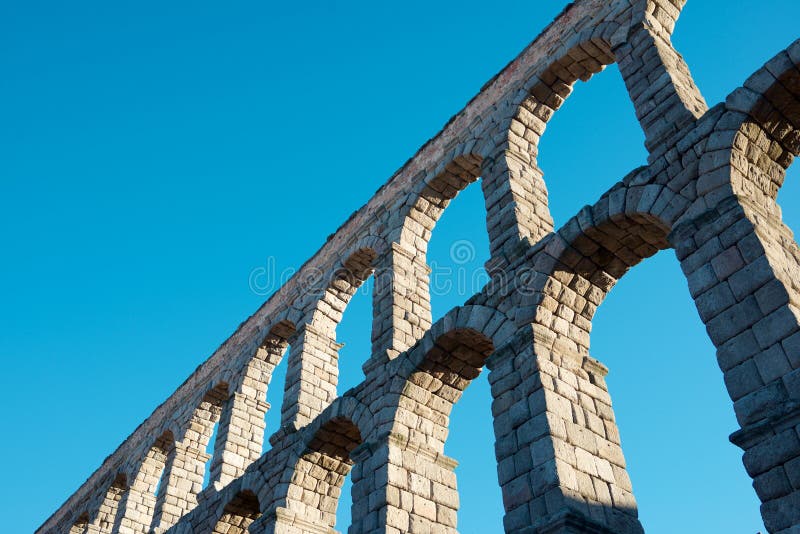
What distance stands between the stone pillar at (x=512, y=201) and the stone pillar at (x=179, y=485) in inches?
369

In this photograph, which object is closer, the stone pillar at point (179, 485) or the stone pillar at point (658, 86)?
the stone pillar at point (658, 86)

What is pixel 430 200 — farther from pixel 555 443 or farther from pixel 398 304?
pixel 555 443

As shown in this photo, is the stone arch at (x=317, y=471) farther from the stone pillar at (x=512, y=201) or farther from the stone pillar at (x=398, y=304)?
the stone pillar at (x=512, y=201)

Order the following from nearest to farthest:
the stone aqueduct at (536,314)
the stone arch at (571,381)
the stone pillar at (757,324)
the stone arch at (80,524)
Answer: the stone pillar at (757,324), the stone aqueduct at (536,314), the stone arch at (571,381), the stone arch at (80,524)

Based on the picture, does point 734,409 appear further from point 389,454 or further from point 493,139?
point 493,139

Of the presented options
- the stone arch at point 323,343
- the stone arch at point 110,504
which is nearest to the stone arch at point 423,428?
the stone arch at point 323,343

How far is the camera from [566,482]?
293 inches

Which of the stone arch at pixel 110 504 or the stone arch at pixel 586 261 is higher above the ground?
the stone arch at pixel 110 504

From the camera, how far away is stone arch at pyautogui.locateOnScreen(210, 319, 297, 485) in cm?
1459

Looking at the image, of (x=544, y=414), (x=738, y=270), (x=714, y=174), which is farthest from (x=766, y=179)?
(x=544, y=414)

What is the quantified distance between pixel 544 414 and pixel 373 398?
139 inches

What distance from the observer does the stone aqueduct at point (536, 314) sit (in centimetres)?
695

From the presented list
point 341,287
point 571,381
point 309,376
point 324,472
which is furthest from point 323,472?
point 571,381

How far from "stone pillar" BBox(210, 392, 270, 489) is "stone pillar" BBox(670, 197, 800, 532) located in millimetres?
9904
